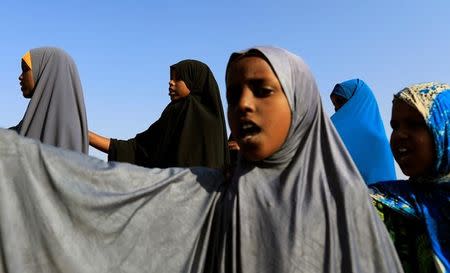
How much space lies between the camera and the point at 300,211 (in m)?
1.54

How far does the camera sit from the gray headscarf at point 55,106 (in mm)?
3082

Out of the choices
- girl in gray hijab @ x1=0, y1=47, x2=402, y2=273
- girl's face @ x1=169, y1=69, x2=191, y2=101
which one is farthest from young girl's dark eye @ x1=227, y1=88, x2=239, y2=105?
girl's face @ x1=169, y1=69, x2=191, y2=101

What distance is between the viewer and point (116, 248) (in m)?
1.51

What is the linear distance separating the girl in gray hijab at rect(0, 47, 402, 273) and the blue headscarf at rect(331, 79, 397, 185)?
2.03 metres

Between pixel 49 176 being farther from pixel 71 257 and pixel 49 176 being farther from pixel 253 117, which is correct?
pixel 253 117

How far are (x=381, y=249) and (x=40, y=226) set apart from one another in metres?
1.06

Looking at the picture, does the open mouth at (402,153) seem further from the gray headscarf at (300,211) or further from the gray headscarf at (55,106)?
the gray headscarf at (55,106)

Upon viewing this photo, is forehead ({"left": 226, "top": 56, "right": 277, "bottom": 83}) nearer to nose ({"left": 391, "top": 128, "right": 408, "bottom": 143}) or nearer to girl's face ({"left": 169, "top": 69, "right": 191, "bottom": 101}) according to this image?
nose ({"left": 391, "top": 128, "right": 408, "bottom": 143})

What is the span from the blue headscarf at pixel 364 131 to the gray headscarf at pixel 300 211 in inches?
79.2

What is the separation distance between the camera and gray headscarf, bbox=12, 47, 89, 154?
308cm

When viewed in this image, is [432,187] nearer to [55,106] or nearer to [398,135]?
[398,135]

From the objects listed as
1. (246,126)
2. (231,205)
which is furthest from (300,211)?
(246,126)

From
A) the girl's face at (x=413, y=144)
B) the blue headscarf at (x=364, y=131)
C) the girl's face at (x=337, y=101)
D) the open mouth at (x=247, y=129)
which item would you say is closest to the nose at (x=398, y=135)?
the girl's face at (x=413, y=144)

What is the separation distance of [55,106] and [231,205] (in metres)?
1.99
